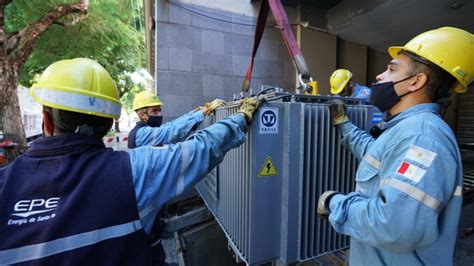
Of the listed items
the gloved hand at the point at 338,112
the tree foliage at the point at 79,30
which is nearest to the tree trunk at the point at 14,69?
the tree foliage at the point at 79,30

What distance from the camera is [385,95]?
4.58 feet

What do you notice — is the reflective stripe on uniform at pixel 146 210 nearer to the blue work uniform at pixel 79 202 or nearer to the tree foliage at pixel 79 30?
the blue work uniform at pixel 79 202

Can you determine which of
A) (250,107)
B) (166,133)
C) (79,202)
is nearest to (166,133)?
(166,133)

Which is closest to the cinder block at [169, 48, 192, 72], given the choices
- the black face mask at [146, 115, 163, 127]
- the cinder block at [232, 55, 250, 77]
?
the cinder block at [232, 55, 250, 77]

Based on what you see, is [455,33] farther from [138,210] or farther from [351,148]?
[138,210]

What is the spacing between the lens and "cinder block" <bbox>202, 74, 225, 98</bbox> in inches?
183

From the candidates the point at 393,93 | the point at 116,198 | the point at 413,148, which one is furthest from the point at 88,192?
the point at 393,93

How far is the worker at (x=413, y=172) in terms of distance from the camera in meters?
0.99

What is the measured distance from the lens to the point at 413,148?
41.8 inches

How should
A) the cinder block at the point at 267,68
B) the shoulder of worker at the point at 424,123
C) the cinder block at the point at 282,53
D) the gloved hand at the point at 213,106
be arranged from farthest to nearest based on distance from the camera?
A: the cinder block at the point at 282,53 → the cinder block at the point at 267,68 → the gloved hand at the point at 213,106 → the shoulder of worker at the point at 424,123

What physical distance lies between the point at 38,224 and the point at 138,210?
35 centimetres

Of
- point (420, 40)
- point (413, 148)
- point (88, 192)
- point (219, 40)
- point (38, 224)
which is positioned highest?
point (219, 40)

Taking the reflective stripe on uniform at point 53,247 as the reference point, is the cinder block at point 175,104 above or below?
above

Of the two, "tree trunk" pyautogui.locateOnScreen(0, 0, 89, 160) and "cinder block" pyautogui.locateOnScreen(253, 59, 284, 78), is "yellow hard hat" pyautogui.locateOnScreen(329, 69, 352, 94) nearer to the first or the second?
"cinder block" pyautogui.locateOnScreen(253, 59, 284, 78)
